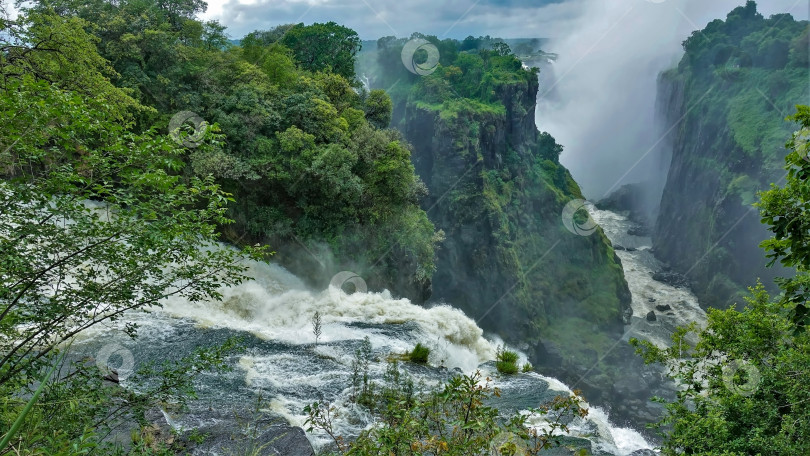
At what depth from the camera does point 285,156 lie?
59.7 ft

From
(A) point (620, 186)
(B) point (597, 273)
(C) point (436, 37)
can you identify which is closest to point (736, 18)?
Result: (A) point (620, 186)

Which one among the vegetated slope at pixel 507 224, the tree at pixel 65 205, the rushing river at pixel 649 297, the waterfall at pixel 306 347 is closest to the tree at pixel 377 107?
the waterfall at pixel 306 347

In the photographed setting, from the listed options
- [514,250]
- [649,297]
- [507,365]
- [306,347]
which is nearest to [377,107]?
[306,347]

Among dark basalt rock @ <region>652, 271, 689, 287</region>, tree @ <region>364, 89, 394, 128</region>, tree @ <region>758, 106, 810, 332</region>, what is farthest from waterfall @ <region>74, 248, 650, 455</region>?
dark basalt rock @ <region>652, 271, 689, 287</region>

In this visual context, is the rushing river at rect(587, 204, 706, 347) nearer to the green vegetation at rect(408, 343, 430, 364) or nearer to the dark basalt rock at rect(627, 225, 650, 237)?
the dark basalt rock at rect(627, 225, 650, 237)

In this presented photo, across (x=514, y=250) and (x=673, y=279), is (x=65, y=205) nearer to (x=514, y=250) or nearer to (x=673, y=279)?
(x=514, y=250)

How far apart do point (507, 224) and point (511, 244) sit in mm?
1822

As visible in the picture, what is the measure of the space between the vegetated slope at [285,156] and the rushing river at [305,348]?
2196mm

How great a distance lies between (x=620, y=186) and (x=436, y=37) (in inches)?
1616

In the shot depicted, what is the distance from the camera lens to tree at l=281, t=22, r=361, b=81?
29.1m

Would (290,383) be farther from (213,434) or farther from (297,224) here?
(297,224)

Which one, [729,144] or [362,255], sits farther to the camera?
[729,144]

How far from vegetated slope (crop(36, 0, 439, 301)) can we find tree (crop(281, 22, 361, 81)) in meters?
7.52

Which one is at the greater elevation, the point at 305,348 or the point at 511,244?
the point at 511,244
